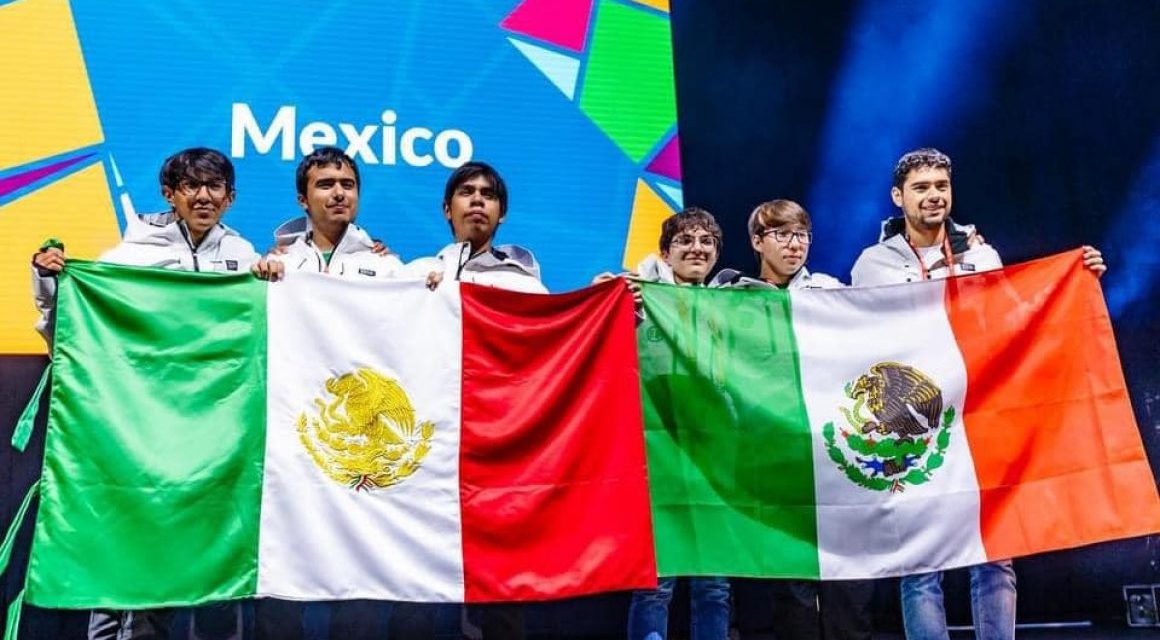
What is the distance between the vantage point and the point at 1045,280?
10.3 ft

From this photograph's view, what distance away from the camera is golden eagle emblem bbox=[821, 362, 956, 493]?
299 cm

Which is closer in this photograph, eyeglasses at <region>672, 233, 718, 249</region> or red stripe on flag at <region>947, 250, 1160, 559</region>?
red stripe on flag at <region>947, 250, 1160, 559</region>

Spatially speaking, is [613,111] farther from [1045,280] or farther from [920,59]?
[1045,280]

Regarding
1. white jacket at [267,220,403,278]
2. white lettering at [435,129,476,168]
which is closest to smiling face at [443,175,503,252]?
white jacket at [267,220,403,278]

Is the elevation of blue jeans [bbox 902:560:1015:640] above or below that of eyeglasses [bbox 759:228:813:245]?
below

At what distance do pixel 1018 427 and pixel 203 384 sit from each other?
2.25 metres

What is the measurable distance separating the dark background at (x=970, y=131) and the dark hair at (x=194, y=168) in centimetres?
202

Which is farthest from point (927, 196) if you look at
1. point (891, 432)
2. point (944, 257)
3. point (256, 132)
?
point (256, 132)

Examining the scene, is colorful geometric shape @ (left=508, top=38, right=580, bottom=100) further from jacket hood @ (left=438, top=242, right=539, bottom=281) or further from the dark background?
jacket hood @ (left=438, top=242, right=539, bottom=281)

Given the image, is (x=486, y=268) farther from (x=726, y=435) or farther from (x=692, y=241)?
(x=726, y=435)

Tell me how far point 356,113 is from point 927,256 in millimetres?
2150

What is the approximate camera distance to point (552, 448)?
9.25 feet

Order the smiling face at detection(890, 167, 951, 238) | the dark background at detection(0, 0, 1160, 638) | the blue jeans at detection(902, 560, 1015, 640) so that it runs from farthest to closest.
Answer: the dark background at detection(0, 0, 1160, 638), the smiling face at detection(890, 167, 951, 238), the blue jeans at detection(902, 560, 1015, 640)

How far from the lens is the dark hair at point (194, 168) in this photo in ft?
9.79
